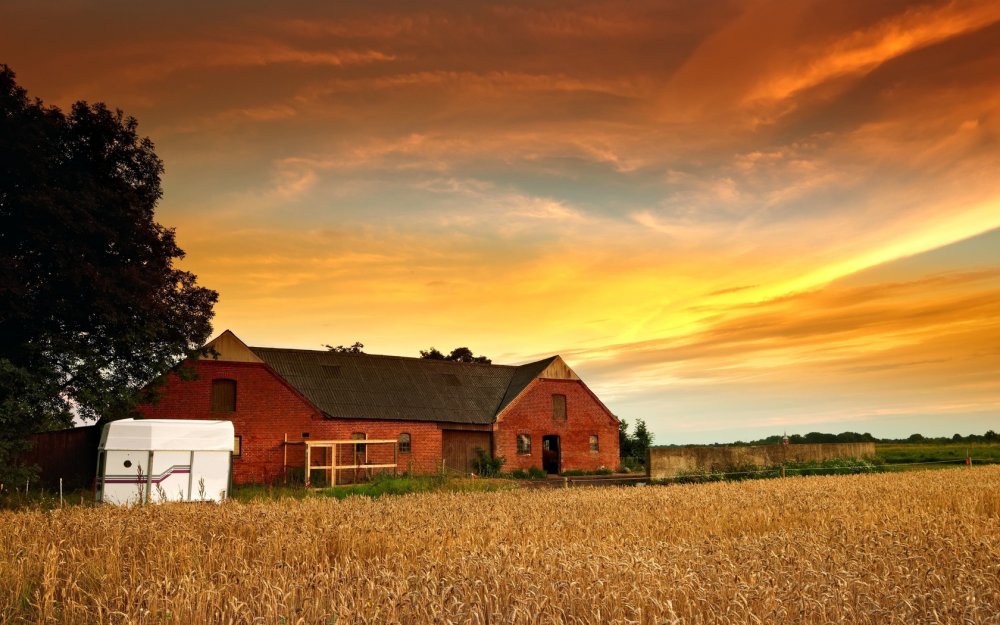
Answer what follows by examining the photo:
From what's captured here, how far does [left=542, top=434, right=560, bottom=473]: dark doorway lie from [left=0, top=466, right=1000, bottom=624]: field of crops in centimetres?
3568

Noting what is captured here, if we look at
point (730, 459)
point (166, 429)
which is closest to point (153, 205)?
point (166, 429)

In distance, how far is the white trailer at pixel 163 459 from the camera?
25750 mm

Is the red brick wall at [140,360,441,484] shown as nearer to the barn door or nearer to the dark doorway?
the barn door

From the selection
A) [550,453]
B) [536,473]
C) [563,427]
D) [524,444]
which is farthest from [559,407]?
[536,473]

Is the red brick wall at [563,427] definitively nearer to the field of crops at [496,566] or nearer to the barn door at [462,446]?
the barn door at [462,446]

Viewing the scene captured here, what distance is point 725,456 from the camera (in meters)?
37.8

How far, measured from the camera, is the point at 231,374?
40562 millimetres

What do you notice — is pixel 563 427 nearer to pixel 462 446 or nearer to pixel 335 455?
pixel 462 446

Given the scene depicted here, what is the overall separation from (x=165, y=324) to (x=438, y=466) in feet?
65.8

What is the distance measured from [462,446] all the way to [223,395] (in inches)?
609

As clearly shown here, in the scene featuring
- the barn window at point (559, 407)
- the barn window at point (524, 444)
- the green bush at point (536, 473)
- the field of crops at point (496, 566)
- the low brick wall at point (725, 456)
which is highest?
the barn window at point (559, 407)

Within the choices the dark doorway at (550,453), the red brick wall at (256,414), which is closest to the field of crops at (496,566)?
the red brick wall at (256,414)

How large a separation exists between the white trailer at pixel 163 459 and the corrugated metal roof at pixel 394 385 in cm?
1536

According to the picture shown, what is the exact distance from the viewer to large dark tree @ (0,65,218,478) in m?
25.8
